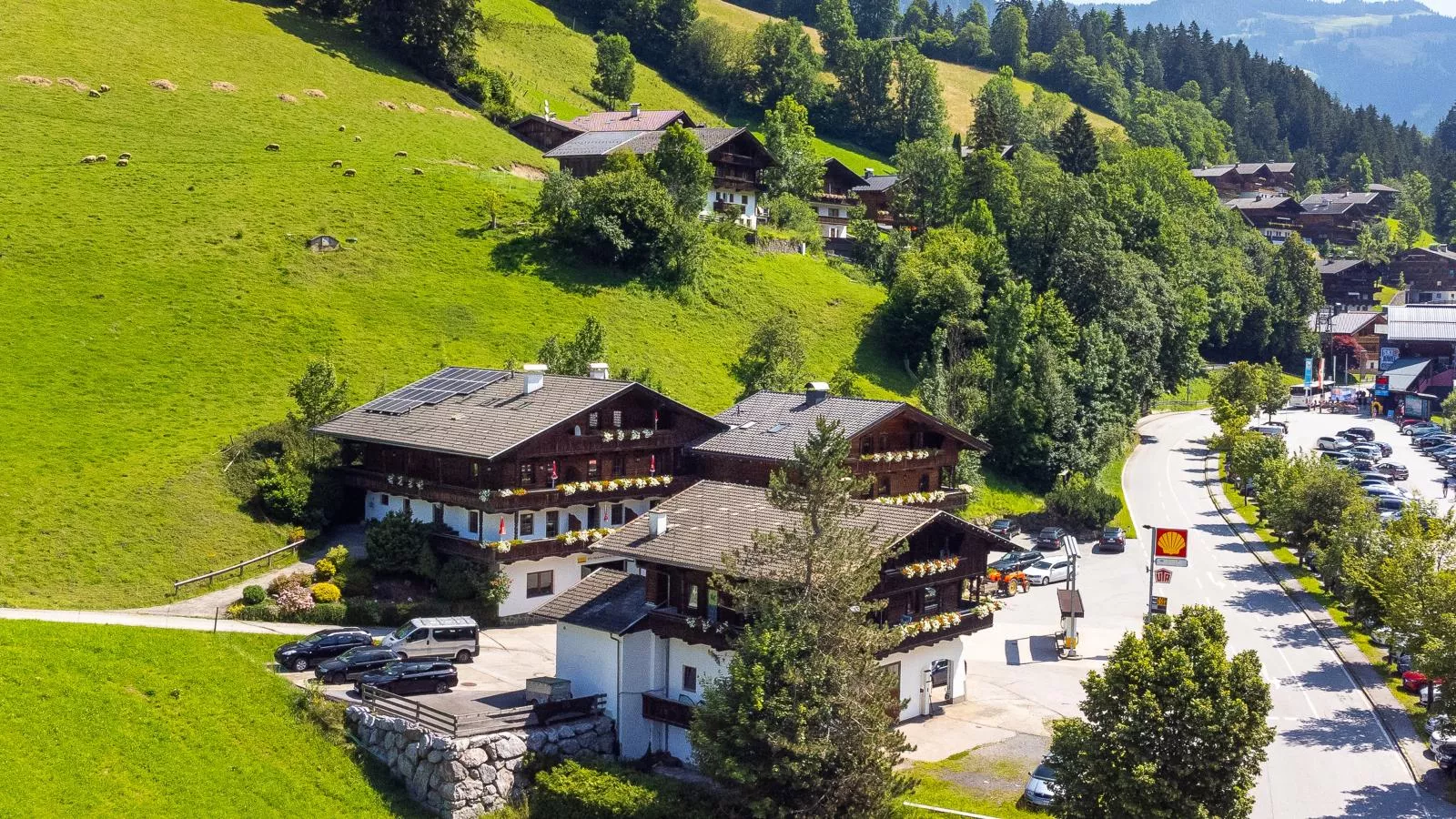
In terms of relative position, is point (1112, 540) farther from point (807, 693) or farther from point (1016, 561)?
point (807, 693)

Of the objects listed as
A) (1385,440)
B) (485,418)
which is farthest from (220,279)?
(1385,440)

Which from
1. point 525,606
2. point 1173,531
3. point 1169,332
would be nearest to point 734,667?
point 525,606

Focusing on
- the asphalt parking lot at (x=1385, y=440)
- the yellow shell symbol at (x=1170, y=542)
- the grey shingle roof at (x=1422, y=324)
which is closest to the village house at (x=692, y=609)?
the yellow shell symbol at (x=1170, y=542)

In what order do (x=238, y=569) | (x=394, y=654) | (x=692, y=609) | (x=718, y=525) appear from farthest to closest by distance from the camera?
(x=238, y=569)
(x=394, y=654)
(x=718, y=525)
(x=692, y=609)

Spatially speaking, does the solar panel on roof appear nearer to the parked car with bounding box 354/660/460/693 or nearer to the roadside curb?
the parked car with bounding box 354/660/460/693

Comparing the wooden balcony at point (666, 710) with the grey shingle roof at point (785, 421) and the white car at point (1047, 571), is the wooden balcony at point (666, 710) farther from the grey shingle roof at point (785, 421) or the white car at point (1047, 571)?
the white car at point (1047, 571)

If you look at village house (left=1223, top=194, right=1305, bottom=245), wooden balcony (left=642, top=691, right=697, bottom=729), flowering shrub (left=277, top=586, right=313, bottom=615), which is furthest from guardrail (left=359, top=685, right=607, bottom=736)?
village house (left=1223, top=194, right=1305, bottom=245)
